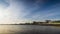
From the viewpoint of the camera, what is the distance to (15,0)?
10.1 feet

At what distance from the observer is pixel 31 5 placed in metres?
3.16

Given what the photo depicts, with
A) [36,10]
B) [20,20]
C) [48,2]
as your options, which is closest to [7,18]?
[20,20]

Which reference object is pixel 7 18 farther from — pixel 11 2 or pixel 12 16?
pixel 11 2

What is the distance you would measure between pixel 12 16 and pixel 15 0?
19.0 inches

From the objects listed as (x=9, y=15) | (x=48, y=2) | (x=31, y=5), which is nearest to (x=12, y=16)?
(x=9, y=15)

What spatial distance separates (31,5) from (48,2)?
0.51 metres

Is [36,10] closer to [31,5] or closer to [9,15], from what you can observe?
[31,5]

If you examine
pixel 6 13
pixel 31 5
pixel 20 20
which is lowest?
pixel 20 20

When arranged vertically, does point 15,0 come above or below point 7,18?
above

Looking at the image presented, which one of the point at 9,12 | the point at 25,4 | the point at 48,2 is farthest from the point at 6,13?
the point at 48,2

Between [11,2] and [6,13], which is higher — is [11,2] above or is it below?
above

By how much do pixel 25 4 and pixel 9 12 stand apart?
0.52 meters

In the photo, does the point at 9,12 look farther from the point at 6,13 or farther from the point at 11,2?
the point at 11,2

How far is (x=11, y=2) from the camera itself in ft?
10.0
